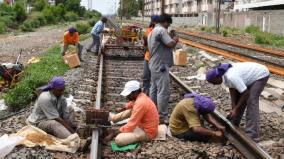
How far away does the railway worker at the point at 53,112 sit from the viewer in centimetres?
693

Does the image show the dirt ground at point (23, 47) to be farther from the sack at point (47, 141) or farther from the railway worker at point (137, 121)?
the railway worker at point (137, 121)

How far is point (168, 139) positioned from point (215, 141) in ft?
2.41

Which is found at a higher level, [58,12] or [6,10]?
[6,10]

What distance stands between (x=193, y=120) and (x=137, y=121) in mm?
846

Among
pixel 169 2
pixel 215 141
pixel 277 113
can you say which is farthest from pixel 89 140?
pixel 169 2

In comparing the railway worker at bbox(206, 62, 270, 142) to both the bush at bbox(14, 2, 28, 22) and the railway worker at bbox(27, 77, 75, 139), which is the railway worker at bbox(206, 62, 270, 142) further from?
Answer: the bush at bbox(14, 2, 28, 22)

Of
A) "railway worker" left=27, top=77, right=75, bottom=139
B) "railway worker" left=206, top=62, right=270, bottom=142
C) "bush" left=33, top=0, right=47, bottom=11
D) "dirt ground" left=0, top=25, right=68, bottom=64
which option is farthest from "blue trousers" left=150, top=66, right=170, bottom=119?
"bush" left=33, top=0, right=47, bottom=11

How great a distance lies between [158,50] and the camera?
8188 mm

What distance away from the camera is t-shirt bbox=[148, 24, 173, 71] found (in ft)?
26.3

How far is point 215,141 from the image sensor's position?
22.8 feet

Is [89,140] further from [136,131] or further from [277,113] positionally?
[277,113]

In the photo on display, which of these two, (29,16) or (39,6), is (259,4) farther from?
(39,6)

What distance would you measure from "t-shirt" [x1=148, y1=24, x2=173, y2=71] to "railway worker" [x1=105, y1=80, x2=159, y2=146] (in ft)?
4.68

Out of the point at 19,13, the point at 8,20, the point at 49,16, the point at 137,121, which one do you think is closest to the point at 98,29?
the point at 137,121
